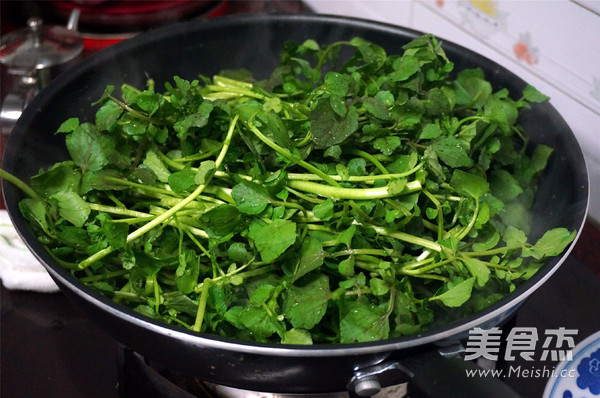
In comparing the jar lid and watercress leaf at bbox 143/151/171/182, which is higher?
watercress leaf at bbox 143/151/171/182

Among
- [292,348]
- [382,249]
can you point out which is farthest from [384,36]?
[292,348]

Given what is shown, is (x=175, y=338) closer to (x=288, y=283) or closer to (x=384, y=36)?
(x=288, y=283)

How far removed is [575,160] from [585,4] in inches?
8.3

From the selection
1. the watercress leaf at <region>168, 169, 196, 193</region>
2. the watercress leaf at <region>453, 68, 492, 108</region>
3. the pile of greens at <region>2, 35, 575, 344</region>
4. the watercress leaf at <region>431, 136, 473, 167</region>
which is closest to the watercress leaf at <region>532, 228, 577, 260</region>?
the pile of greens at <region>2, 35, 575, 344</region>

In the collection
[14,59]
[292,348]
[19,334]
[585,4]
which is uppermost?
[585,4]

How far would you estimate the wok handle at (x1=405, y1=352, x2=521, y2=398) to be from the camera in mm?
469

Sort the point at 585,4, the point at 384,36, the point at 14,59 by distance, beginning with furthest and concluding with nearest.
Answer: the point at 14,59 < the point at 384,36 < the point at 585,4

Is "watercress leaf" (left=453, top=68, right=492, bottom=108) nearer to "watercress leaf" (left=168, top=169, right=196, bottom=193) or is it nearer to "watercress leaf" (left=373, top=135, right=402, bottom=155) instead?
"watercress leaf" (left=373, top=135, right=402, bottom=155)

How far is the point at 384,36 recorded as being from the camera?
823 millimetres

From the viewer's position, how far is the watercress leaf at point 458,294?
1.72ft

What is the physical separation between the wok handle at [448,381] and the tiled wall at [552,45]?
1.34 feet

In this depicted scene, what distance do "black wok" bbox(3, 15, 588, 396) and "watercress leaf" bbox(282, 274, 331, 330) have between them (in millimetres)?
45

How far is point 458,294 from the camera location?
0.53 meters

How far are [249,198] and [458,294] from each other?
0.66 feet
